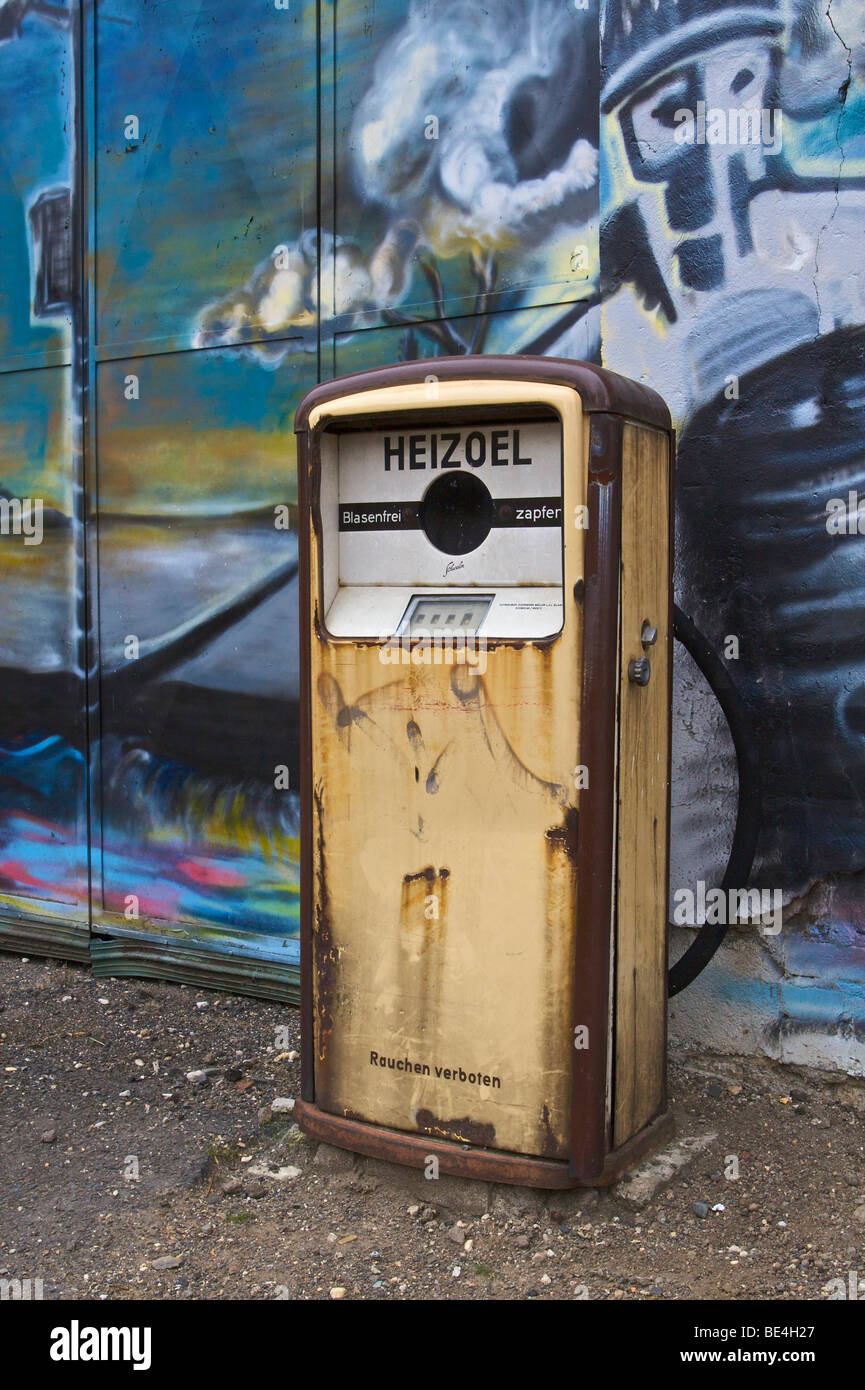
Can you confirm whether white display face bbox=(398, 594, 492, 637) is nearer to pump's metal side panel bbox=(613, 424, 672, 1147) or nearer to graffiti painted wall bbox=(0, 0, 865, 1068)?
pump's metal side panel bbox=(613, 424, 672, 1147)

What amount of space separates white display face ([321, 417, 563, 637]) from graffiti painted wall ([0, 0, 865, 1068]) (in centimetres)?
83

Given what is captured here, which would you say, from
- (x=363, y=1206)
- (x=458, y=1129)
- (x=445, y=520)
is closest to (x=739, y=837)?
(x=458, y=1129)

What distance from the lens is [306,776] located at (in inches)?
108

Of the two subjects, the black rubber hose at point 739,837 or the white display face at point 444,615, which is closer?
the white display face at point 444,615

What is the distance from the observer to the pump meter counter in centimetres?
242

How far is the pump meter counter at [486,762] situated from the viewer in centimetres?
242

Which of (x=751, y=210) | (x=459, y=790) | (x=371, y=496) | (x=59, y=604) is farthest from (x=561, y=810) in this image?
(x=59, y=604)

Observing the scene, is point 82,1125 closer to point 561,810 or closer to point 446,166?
point 561,810

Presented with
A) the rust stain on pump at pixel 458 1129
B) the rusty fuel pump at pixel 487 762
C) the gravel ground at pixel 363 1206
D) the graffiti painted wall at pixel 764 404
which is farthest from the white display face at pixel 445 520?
the gravel ground at pixel 363 1206

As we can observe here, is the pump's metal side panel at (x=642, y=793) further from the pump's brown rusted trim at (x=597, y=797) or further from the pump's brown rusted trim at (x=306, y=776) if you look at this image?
the pump's brown rusted trim at (x=306, y=776)

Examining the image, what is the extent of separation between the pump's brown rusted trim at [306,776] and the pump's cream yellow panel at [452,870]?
0.08ft

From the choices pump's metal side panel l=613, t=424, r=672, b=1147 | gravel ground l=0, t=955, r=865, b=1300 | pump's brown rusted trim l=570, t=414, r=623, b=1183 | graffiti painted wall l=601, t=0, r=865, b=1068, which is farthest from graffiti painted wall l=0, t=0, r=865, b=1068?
pump's brown rusted trim l=570, t=414, r=623, b=1183

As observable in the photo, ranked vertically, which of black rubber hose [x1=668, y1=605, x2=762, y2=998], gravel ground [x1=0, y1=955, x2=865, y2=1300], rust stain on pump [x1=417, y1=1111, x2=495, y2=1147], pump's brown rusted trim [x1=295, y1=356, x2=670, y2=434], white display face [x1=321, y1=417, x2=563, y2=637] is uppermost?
pump's brown rusted trim [x1=295, y1=356, x2=670, y2=434]

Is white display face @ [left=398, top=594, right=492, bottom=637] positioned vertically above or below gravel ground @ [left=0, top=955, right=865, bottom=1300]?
above
